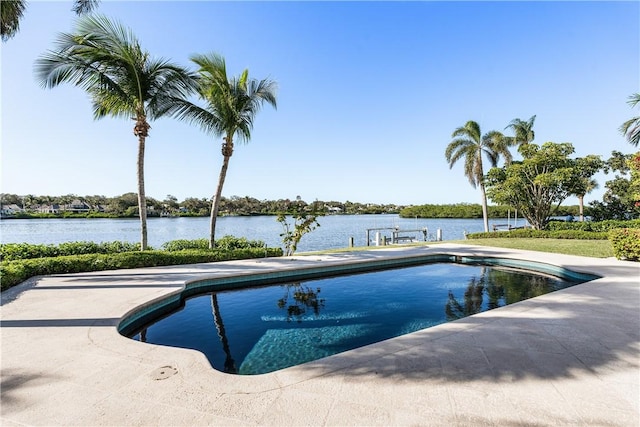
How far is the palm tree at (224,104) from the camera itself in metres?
10.9

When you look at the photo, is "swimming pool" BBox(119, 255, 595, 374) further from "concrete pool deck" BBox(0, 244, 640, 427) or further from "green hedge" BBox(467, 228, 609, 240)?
"green hedge" BBox(467, 228, 609, 240)

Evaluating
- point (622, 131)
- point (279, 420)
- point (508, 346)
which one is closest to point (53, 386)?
point (279, 420)

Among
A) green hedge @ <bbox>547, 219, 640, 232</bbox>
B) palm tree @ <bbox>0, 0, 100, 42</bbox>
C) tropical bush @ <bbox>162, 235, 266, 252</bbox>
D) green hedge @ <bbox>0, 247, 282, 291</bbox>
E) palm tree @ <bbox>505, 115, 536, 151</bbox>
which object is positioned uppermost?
palm tree @ <bbox>505, 115, 536, 151</bbox>

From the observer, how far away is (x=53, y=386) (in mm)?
2691

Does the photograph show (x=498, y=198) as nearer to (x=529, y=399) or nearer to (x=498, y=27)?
(x=498, y=27)

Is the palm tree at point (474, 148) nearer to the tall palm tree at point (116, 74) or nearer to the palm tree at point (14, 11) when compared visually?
the tall palm tree at point (116, 74)

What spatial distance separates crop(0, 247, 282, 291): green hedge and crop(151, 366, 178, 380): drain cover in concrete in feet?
19.9

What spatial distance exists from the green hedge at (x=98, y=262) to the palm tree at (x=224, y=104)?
1.22 metres

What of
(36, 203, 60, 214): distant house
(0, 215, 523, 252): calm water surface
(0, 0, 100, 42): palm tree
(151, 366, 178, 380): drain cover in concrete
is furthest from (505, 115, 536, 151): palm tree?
(36, 203, 60, 214): distant house

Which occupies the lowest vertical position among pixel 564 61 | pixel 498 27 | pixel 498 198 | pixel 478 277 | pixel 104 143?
pixel 478 277

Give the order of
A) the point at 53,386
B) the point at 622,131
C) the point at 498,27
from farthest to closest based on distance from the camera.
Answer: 1. the point at 622,131
2. the point at 498,27
3. the point at 53,386

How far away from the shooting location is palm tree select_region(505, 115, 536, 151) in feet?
75.9

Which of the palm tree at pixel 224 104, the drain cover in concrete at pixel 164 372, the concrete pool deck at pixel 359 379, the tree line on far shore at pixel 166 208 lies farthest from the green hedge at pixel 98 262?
the tree line on far shore at pixel 166 208

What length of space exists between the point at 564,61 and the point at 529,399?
583 inches
